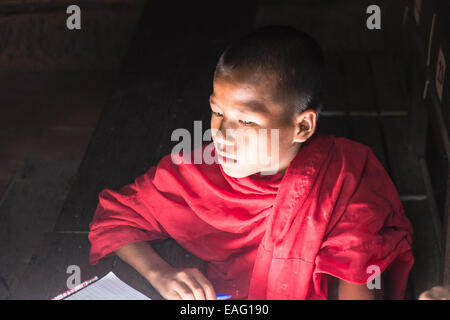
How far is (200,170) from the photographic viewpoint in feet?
4.59

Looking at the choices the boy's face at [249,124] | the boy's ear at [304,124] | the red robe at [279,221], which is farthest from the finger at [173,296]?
the boy's ear at [304,124]

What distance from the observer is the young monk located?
122 centimetres

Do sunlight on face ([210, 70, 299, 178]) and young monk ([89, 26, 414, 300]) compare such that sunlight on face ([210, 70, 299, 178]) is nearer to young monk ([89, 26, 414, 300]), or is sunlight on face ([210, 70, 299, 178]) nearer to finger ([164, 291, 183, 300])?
young monk ([89, 26, 414, 300])

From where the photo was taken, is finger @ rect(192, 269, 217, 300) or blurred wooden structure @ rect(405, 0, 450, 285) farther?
blurred wooden structure @ rect(405, 0, 450, 285)

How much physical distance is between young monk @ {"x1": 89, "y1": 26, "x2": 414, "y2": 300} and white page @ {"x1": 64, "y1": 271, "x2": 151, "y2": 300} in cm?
5

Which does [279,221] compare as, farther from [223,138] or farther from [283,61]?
[283,61]

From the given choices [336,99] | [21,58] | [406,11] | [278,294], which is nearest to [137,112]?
[278,294]

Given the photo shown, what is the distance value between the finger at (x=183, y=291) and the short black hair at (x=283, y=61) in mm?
400

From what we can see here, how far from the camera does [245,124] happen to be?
1221 mm

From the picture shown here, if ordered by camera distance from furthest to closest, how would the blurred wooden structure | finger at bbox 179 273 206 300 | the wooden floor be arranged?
the blurred wooden structure
the wooden floor
finger at bbox 179 273 206 300

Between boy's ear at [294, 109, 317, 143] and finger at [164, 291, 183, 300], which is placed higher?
boy's ear at [294, 109, 317, 143]

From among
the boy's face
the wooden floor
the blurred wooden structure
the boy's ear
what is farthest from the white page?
the blurred wooden structure
